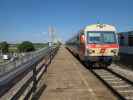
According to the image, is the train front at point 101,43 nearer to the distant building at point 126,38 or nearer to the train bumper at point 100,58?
the train bumper at point 100,58

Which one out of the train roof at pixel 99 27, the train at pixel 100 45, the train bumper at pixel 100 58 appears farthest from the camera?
the train roof at pixel 99 27

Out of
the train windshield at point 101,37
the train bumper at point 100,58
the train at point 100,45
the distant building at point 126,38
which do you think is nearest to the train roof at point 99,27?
the train at point 100,45

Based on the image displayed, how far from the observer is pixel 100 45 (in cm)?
2028

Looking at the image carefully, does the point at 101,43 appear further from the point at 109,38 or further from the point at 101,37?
the point at 109,38

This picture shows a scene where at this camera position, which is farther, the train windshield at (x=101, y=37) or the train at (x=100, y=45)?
the train windshield at (x=101, y=37)

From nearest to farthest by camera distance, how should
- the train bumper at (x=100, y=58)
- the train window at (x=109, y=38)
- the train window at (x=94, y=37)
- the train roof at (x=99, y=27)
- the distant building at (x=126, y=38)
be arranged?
the train bumper at (x=100, y=58) → the train window at (x=94, y=37) → the train window at (x=109, y=38) → the train roof at (x=99, y=27) → the distant building at (x=126, y=38)

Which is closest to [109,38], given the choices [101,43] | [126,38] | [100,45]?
[101,43]

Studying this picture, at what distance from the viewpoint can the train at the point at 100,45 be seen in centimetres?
2022

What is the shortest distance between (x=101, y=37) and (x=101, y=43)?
53cm

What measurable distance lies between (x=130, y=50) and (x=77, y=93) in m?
16.3

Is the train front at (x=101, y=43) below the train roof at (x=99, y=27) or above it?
below

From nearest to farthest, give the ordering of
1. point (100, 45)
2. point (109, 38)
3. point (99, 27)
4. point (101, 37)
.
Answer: point (100, 45) < point (101, 37) < point (109, 38) < point (99, 27)

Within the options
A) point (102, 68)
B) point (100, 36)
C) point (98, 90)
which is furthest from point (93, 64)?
point (98, 90)

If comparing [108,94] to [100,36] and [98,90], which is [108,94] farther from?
[100,36]
